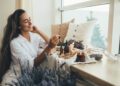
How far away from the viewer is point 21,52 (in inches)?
65.4

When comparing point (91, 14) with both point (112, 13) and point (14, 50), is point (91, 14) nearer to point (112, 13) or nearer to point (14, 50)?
point (112, 13)

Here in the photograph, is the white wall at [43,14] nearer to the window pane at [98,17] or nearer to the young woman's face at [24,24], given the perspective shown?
the window pane at [98,17]

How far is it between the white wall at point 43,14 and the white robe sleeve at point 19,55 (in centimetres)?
117

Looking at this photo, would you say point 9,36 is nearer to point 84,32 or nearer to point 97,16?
point 84,32

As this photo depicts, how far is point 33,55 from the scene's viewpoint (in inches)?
70.5

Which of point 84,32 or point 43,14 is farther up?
point 43,14

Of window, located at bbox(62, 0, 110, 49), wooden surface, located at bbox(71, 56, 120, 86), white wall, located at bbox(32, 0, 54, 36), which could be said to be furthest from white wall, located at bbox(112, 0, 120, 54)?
white wall, located at bbox(32, 0, 54, 36)

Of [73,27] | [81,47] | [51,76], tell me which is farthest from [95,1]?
[51,76]

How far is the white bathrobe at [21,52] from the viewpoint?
163 cm

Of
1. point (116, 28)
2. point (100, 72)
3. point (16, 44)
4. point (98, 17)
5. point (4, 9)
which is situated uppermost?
point (4, 9)

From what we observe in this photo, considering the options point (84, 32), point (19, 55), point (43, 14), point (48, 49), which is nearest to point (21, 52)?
point (19, 55)

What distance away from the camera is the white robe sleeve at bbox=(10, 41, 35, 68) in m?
1.62

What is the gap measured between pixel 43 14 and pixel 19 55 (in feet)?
4.34

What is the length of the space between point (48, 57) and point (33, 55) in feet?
0.98
